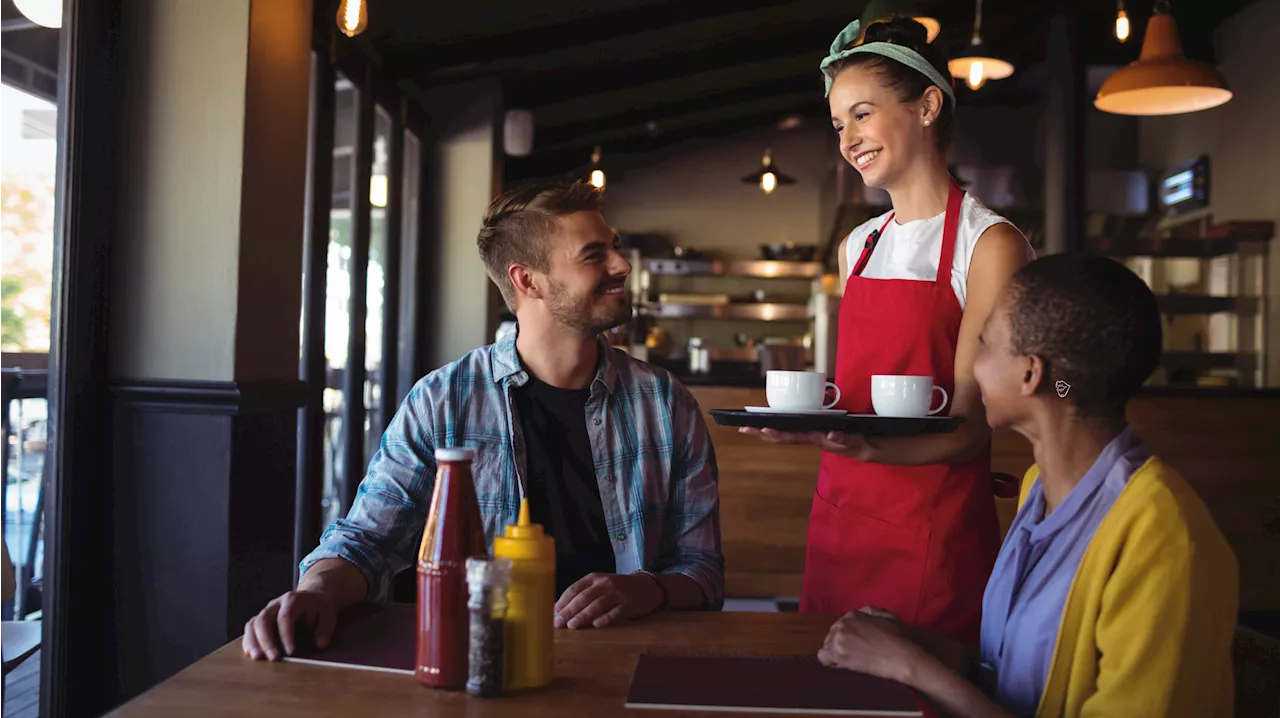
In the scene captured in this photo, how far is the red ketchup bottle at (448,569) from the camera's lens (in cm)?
102

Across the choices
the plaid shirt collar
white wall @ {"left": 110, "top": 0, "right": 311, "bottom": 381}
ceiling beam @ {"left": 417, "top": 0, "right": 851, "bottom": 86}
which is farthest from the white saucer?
ceiling beam @ {"left": 417, "top": 0, "right": 851, "bottom": 86}

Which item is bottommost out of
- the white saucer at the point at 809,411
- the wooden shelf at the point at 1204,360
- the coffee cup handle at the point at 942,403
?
the white saucer at the point at 809,411

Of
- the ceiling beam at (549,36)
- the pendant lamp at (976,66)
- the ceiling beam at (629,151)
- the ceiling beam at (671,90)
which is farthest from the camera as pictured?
the ceiling beam at (629,151)

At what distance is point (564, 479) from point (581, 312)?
0.98 feet

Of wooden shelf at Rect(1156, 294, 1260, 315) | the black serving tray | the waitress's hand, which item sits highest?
wooden shelf at Rect(1156, 294, 1260, 315)

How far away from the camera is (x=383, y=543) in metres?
1.60

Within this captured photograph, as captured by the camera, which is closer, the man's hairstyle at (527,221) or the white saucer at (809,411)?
the white saucer at (809,411)

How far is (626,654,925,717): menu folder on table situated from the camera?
1017 mm

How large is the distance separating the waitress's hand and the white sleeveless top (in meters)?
0.31

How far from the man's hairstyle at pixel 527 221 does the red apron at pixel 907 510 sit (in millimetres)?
551

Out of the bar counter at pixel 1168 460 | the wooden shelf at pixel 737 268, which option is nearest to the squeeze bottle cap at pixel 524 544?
the bar counter at pixel 1168 460

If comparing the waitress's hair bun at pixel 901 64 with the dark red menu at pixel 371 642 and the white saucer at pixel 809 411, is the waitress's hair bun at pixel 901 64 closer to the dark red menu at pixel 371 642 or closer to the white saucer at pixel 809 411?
the white saucer at pixel 809 411

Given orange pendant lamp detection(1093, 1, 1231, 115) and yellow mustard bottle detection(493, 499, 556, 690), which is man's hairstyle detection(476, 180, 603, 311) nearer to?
yellow mustard bottle detection(493, 499, 556, 690)

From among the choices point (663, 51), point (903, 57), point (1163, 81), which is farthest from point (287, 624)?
point (663, 51)
